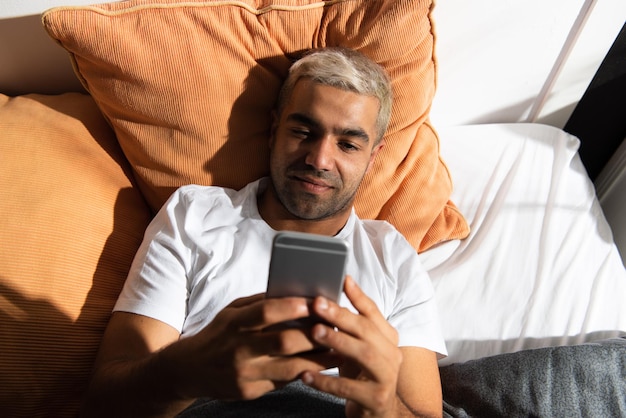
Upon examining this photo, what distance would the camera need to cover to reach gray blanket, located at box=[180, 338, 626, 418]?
91 centimetres

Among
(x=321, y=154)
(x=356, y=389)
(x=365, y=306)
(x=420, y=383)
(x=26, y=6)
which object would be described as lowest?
(x=420, y=383)

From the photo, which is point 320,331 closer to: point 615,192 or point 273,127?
point 273,127

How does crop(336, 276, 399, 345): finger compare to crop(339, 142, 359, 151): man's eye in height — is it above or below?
below

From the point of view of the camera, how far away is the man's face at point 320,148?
41.7 inches

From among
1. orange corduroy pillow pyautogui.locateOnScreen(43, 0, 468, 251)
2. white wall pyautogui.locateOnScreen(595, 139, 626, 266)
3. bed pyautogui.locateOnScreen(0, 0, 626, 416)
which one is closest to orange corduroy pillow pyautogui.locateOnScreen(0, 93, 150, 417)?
bed pyautogui.locateOnScreen(0, 0, 626, 416)

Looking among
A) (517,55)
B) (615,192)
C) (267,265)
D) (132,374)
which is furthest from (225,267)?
(615,192)

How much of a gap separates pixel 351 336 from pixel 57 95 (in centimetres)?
98

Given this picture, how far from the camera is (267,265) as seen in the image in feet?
3.44

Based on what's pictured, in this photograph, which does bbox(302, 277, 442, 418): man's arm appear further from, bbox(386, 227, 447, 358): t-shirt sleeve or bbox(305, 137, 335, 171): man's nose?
bbox(305, 137, 335, 171): man's nose

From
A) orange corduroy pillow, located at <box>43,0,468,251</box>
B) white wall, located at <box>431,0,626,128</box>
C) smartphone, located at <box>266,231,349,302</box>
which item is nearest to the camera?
smartphone, located at <box>266,231,349,302</box>

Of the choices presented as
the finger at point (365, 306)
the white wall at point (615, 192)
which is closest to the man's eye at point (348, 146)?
the finger at point (365, 306)

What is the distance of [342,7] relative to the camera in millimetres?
1118

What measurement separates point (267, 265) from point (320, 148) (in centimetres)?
26

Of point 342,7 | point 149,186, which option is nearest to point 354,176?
point 342,7
